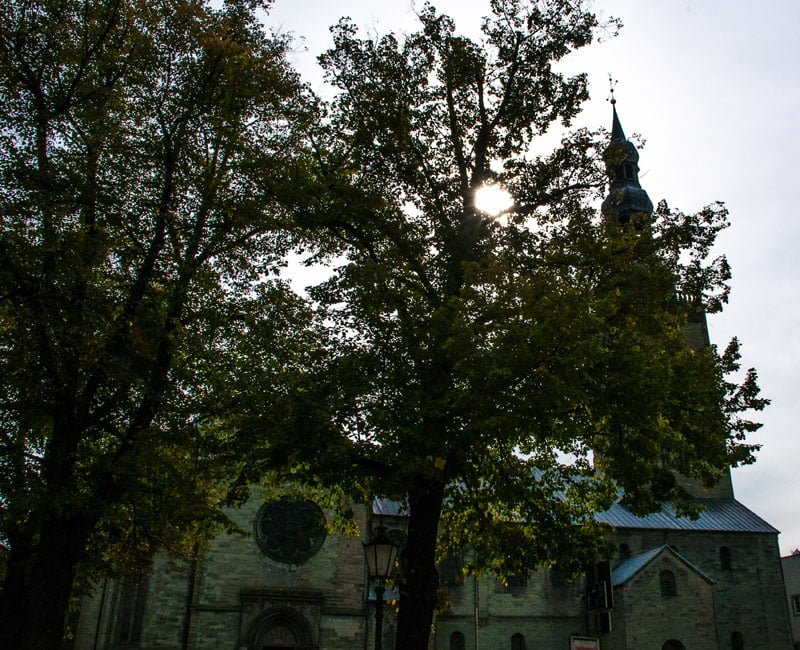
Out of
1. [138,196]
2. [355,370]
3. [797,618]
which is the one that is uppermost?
[138,196]

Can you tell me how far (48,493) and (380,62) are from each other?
1067 cm

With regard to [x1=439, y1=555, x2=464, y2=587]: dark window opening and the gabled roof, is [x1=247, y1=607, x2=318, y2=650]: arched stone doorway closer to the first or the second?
[x1=439, y1=555, x2=464, y2=587]: dark window opening

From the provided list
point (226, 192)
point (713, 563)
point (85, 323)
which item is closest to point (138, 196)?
point (226, 192)

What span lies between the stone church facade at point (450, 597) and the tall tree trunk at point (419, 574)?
29.8ft

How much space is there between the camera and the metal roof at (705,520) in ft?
113

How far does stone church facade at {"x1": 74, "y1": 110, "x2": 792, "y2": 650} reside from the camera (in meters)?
25.2

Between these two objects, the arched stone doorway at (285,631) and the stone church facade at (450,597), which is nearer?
the stone church facade at (450,597)

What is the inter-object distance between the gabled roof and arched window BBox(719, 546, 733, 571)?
4.50 meters

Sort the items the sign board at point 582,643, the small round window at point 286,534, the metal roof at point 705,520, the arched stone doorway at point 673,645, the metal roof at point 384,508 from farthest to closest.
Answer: the metal roof at point 705,520
the metal roof at point 384,508
the arched stone doorway at point 673,645
the small round window at point 286,534
the sign board at point 582,643

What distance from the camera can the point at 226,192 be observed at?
14.8 meters

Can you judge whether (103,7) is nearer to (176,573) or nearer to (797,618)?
(176,573)

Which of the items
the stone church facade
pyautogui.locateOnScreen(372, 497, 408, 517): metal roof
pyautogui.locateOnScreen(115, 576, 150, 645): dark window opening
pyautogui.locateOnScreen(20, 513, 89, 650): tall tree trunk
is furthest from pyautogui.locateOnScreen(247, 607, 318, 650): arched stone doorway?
pyautogui.locateOnScreen(20, 513, 89, 650): tall tree trunk

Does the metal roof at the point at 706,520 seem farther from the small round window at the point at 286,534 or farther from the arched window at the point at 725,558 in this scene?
the small round window at the point at 286,534

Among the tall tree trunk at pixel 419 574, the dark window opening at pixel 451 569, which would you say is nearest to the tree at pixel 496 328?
the tall tree trunk at pixel 419 574
